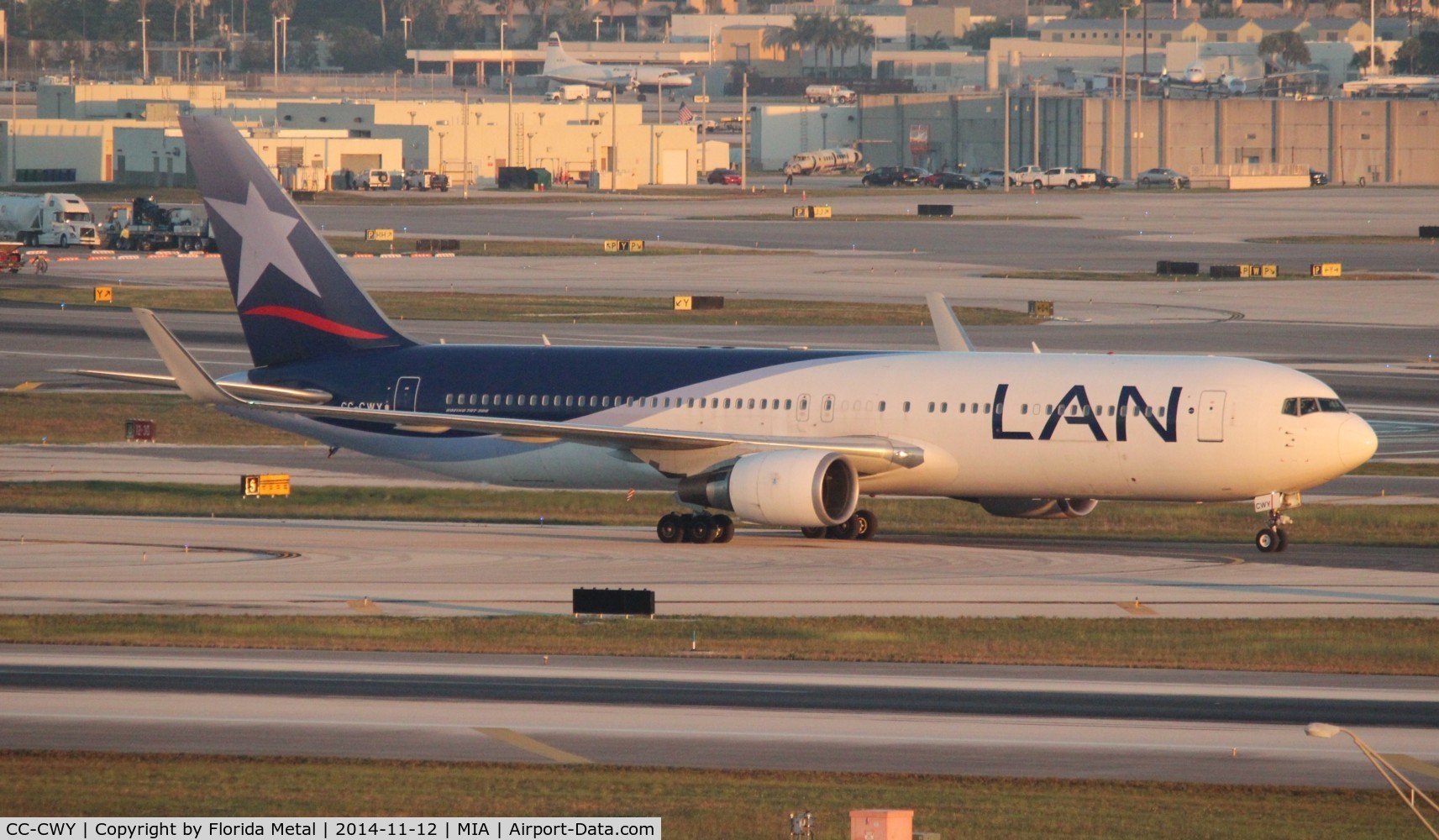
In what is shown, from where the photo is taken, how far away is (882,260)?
416 feet

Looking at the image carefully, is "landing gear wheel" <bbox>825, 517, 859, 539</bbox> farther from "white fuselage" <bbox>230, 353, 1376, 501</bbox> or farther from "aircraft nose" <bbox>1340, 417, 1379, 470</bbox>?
"aircraft nose" <bbox>1340, 417, 1379, 470</bbox>

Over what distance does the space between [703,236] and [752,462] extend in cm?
10355

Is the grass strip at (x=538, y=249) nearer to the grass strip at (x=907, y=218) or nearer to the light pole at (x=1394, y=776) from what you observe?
the grass strip at (x=907, y=218)

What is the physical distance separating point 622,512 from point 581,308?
49497mm

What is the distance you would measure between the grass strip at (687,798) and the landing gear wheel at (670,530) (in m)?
21.2

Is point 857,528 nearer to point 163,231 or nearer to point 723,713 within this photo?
point 723,713

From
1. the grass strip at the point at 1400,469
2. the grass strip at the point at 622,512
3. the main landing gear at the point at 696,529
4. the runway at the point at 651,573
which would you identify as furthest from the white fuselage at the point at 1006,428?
the grass strip at the point at 1400,469

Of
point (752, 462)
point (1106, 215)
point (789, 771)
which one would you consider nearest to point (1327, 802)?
point (789, 771)

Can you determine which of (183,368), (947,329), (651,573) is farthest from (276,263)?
(947,329)

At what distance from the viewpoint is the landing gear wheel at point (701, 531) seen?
4650cm

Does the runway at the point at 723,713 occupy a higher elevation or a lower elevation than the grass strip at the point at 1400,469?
lower

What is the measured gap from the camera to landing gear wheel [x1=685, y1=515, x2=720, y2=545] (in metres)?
46.5

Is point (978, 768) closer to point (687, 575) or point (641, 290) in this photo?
point (687, 575)

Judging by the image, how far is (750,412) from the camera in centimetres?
4725
